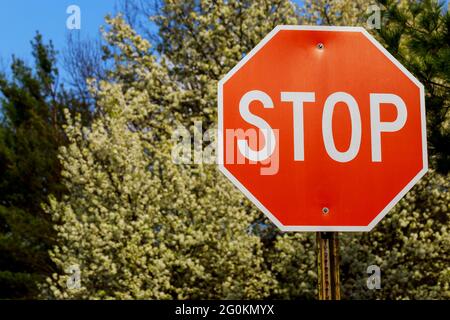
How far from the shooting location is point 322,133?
7.39 feet

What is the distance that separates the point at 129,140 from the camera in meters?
12.9

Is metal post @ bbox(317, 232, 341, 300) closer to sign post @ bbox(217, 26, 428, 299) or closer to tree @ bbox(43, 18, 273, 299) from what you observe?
sign post @ bbox(217, 26, 428, 299)

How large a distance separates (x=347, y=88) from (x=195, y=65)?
43.4 ft

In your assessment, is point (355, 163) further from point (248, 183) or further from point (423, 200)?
point (423, 200)

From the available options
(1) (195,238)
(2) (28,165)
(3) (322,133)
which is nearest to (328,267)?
(3) (322,133)

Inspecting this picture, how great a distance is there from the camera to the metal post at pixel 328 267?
2.22 meters

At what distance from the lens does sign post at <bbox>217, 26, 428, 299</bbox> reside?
86.7 inches

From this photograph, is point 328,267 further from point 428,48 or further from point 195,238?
point 195,238

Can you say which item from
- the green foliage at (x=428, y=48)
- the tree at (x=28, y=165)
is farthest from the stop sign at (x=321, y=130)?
the tree at (x=28, y=165)

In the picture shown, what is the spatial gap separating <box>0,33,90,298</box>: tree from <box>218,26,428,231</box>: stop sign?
1917cm

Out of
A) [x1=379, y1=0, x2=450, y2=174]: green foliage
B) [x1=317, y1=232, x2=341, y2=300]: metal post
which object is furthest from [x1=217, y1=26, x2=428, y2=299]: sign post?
[x1=379, y1=0, x2=450, y2=174]: green foliage

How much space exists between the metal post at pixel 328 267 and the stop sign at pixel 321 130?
0.06 metres

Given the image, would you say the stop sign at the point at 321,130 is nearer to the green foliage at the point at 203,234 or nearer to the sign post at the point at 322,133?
the sign post at the point at 322,133

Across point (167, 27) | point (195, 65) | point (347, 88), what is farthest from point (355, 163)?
point (167, 27)
